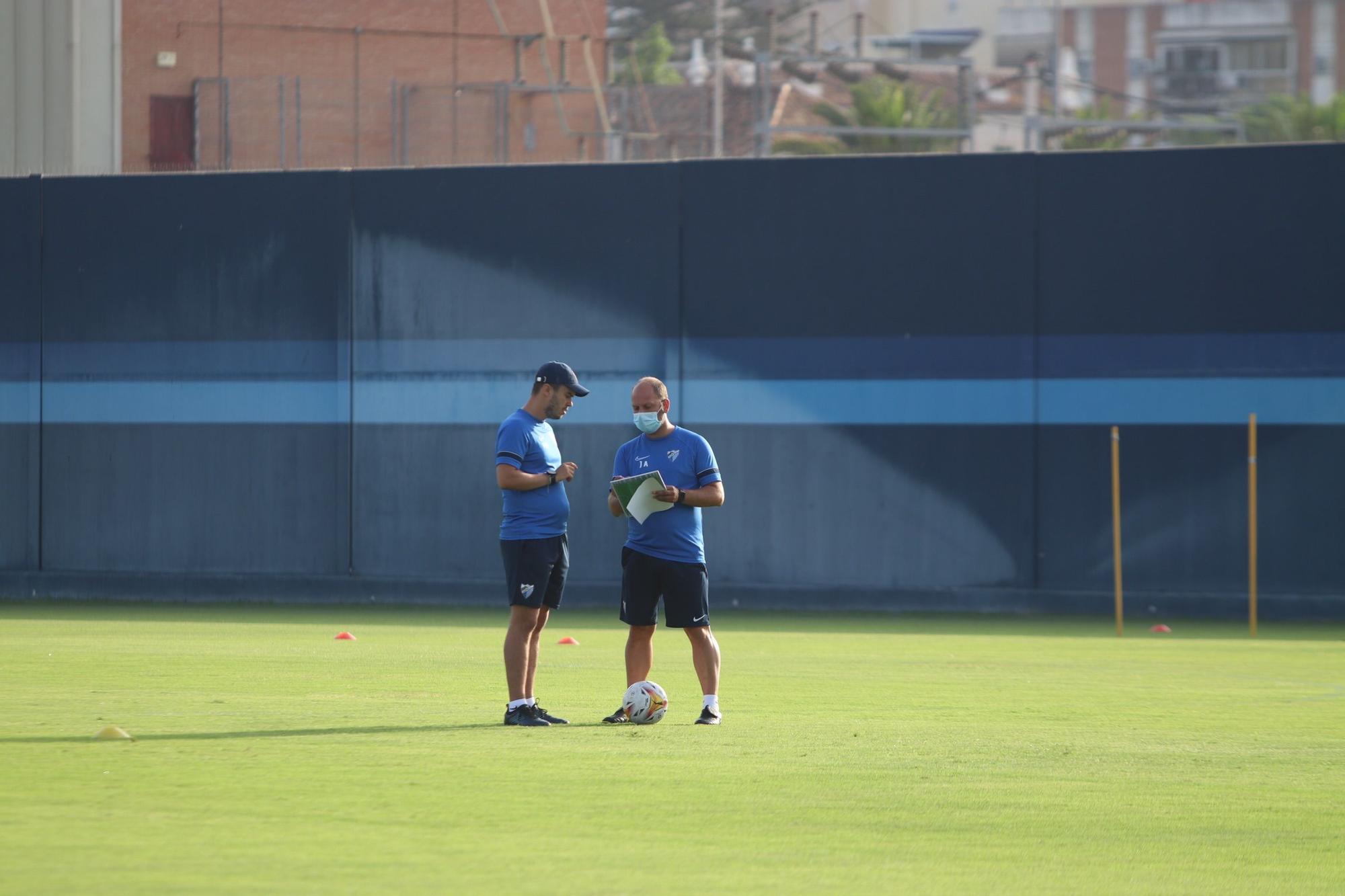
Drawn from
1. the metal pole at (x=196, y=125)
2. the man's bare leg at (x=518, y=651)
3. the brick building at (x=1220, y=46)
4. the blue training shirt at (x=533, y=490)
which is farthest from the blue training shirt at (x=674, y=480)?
the brick building at (x=1220, y=46)

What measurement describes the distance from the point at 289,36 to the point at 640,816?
30.9m

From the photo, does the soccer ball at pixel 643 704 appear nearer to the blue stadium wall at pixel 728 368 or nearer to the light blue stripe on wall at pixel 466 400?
the blue stadium wall at pixel 728 368

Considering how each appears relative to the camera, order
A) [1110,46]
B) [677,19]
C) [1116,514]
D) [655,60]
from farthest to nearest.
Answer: [1110,46] → [677,19] → [655,60] → [1116,514]

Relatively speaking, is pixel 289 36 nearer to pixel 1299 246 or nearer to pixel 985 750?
pixel 1299 246

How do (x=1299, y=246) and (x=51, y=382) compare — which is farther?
(x=51, y=382)

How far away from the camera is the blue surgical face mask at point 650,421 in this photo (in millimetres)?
9773

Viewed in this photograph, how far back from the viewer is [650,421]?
385 inches

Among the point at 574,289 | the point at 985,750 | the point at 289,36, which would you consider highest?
the point at 289,36

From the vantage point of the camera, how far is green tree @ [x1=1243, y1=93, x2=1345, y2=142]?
53.7m

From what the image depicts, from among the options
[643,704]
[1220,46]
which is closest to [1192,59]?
[1220,46]

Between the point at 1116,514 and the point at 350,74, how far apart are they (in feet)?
77.4

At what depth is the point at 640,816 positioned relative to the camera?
7.17 metres

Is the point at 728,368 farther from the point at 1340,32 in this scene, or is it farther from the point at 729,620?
the point at 1340,32

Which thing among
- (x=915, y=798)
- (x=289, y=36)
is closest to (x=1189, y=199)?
(x=915, y=798)
